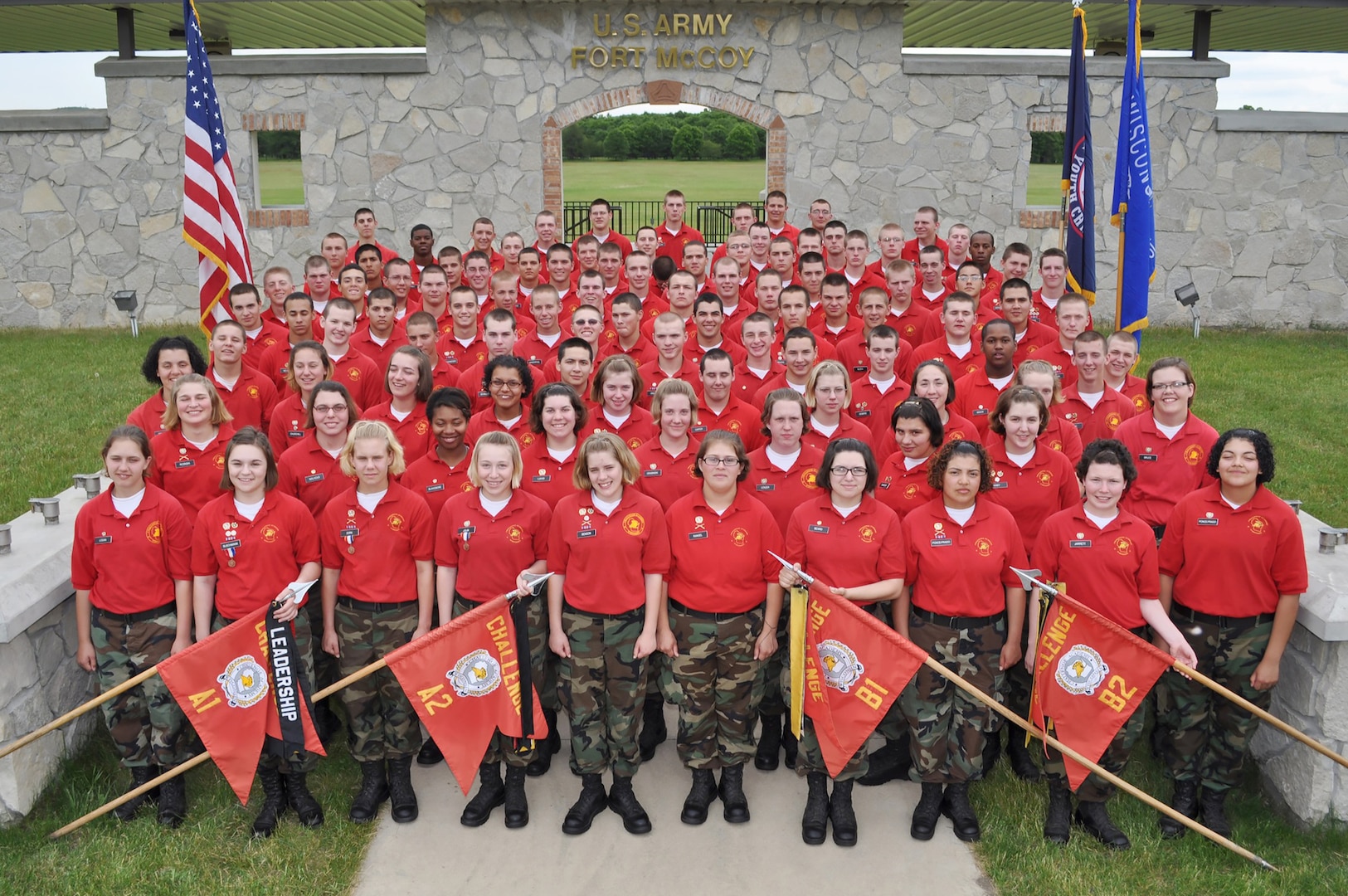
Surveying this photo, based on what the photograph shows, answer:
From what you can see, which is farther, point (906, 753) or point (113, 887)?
point (906, 753)

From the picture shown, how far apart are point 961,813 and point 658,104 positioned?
11.0m

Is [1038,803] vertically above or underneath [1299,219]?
underneath

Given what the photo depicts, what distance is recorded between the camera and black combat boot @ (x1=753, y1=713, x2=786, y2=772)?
6.00m

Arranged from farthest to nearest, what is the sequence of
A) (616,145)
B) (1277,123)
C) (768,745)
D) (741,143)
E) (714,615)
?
(616,145) < (741,143) < (1277,123) < (768,745) < (714,615)

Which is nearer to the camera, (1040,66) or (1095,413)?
(1095,413)

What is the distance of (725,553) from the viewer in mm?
5309

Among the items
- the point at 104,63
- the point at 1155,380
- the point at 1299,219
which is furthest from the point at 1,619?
the point at 1299,219

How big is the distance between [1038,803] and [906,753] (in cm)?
70

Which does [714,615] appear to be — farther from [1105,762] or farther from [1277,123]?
[1277,123]

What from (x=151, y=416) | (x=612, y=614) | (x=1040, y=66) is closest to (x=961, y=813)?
(x=612, y=614)

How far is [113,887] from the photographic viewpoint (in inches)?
193

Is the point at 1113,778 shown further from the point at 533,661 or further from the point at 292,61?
the point at 292,61

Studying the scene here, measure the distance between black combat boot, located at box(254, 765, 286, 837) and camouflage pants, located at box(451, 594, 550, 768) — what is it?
102cm

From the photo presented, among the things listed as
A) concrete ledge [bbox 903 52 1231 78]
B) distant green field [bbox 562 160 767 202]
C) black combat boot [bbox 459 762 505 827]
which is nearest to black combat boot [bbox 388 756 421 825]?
black combat boot [bbox 459 762 505 827]
